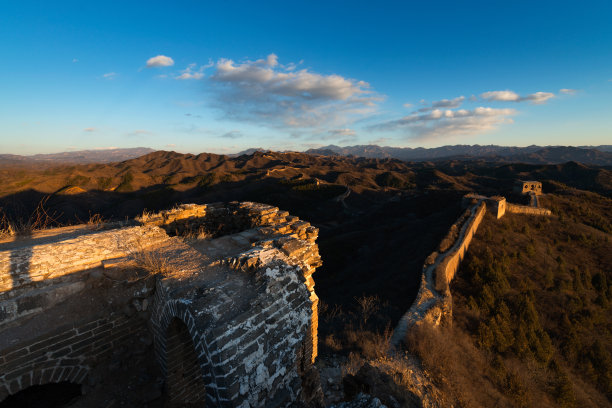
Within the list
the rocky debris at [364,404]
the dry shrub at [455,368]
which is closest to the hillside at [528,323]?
the dry shrub at [455,368]

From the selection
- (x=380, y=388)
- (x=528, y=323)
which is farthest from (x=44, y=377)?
(x=528, y=323)

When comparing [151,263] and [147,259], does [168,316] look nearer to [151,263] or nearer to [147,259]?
[151,263]

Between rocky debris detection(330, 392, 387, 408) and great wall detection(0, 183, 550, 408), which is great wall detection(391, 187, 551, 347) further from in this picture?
great wall detection(0, 183, 550, 408)

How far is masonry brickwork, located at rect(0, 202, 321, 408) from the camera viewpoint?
2.93m

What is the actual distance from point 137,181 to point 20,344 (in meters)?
72.0

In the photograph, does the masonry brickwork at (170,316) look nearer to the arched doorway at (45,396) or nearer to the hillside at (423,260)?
the arched doorway at (45,396)

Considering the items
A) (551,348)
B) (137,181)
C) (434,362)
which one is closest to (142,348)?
(434,362)

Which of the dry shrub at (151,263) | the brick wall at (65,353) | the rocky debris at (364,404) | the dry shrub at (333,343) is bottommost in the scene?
the dry shrub at (333,343)

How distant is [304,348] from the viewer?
3.79 m

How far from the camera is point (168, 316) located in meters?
3.48

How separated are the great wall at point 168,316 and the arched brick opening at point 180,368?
0.06 ft

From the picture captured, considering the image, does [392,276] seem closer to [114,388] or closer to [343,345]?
[343,345]

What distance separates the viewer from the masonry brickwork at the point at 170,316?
293cm

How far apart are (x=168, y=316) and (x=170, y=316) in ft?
0.28
